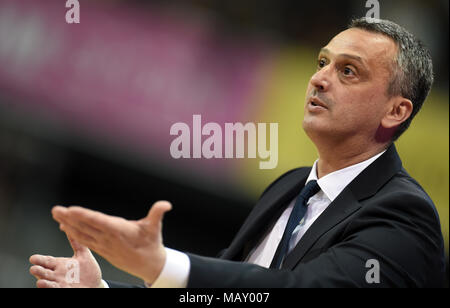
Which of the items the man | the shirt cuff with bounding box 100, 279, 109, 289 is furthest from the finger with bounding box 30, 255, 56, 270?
the shirt cuff with bounding box 100, 279, 109, 289

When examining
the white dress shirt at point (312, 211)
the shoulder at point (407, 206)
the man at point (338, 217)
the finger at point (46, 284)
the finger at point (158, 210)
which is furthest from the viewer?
the white dress shirt at point (312, 211)

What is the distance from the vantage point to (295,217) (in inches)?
83.6

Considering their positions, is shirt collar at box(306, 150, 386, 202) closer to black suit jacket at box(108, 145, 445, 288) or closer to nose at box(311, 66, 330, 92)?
black suit jacket at box(108, 145, 445, 288)

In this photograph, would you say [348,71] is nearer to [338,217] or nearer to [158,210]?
[338,217]

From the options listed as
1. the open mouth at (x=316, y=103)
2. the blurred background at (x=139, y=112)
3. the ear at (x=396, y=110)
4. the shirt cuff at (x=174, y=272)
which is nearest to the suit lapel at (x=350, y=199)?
the ear at (x=396, y=110)

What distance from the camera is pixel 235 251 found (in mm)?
2254

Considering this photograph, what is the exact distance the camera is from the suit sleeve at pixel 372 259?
165cm

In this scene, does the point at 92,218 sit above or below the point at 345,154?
below

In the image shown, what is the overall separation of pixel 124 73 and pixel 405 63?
11.2ft

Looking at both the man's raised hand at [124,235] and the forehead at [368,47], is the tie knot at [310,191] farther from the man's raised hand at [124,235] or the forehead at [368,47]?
the man's raised hand at [124,235]

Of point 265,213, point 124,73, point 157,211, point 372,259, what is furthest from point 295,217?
point 124,73

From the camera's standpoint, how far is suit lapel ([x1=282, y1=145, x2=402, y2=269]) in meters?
1.94

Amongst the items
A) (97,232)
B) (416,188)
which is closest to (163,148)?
(416,188)

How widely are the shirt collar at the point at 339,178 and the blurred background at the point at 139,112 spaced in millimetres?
3029
